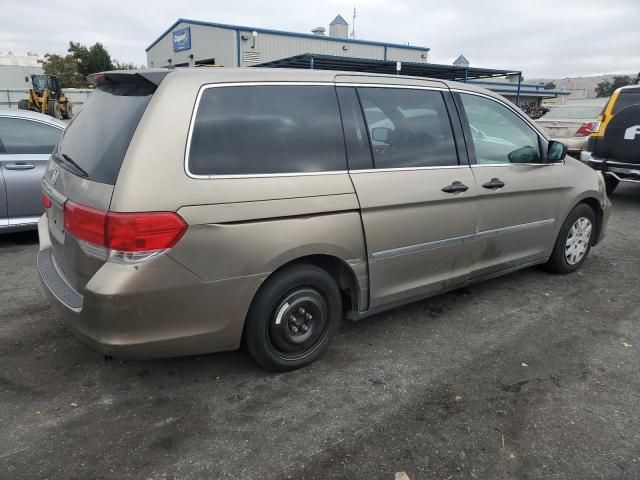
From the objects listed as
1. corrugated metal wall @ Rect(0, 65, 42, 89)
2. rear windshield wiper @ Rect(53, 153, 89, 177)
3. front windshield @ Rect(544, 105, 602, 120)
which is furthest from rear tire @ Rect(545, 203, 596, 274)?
corrugated metal wall @ Rect(0, 65, 42, 89)

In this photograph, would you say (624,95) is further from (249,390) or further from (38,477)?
(38,477)

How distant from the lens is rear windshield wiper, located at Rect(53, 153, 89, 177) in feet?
8.94

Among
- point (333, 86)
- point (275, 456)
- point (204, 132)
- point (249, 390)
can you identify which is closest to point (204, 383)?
point (249, 390)

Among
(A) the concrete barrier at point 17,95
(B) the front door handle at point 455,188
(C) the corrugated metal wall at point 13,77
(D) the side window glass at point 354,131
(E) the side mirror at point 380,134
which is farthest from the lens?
(C) the corrugated metal wall at point 13,77

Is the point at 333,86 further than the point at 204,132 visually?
Yes

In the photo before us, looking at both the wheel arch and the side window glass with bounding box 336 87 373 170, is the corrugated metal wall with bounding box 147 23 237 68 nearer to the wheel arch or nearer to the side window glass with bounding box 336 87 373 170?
the side window glass with bounding box 336 87 373 170

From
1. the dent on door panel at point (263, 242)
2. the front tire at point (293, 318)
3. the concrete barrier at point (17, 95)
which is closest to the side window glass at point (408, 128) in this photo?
the dent on door panel at point (263, 242)

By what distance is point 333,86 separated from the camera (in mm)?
3146

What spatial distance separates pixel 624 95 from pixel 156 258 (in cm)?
858

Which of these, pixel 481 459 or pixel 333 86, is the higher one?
pixel 333 86

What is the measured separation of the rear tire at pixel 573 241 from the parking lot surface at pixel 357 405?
84 centimetres

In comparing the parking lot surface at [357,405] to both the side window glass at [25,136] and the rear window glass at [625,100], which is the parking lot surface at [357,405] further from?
the rear window glass at [625,100]

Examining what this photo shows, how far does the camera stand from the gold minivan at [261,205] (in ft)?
8.13

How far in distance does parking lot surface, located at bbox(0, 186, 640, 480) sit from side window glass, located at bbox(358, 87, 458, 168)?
1.29 meters
